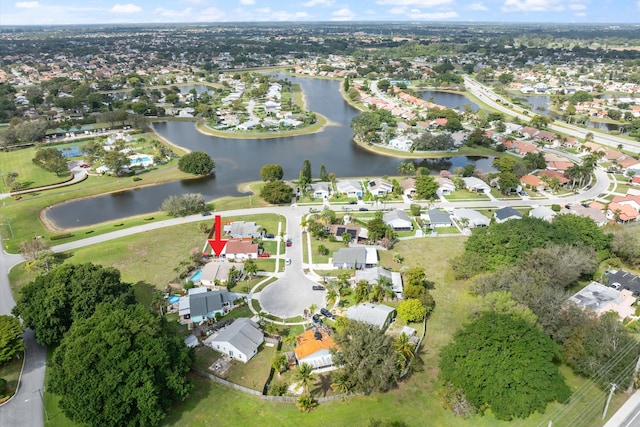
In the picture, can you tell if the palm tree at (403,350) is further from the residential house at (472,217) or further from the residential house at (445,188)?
the residential house at (445,188)

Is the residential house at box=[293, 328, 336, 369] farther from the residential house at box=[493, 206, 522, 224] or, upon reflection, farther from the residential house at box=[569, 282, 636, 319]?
the residential house at box=[493, 206, 522, 224]

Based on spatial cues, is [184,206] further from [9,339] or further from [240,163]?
[9,339]

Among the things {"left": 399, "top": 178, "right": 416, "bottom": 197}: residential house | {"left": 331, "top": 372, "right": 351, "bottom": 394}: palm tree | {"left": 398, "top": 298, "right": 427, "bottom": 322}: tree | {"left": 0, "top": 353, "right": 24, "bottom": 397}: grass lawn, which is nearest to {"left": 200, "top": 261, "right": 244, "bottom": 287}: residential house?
{"left": 0, "top": 353, "right": 24, "bottom": 397}: grass lawn

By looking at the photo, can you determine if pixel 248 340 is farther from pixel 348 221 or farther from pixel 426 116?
pixel 426 116

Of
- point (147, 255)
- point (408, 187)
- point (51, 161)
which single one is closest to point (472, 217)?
point (408, 187)

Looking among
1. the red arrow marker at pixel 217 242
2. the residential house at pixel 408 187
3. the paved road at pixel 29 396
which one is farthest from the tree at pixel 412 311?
the residential house at pixel 408 187
